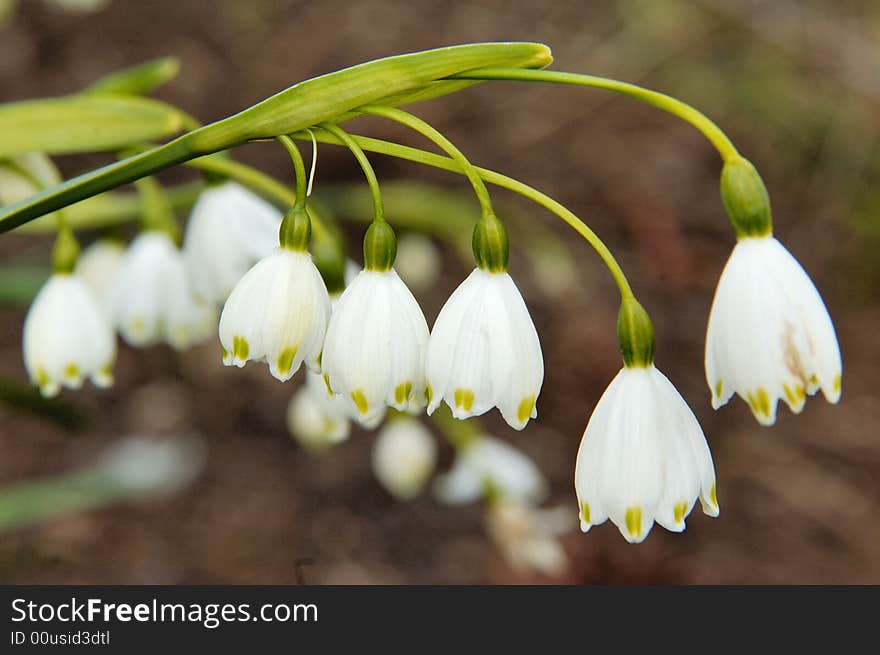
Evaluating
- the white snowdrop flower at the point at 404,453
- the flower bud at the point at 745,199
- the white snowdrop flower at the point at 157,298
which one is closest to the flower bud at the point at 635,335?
the flower bud at the point at 745,199

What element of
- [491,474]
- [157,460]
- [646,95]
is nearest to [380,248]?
[646,95]

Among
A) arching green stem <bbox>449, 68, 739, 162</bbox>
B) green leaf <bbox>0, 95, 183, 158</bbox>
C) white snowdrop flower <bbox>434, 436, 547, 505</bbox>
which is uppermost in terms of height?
green leaf <bbox>0, 95, 183, 158</bbox>

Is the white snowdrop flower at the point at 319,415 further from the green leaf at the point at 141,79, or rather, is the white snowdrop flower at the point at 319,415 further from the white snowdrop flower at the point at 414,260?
the white snowdrop flower at the point at 414,260

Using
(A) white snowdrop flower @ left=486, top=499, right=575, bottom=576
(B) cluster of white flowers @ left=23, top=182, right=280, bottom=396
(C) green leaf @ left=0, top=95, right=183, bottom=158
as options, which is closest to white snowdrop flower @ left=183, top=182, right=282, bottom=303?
(B) cluster of white flowers @ left=23, top=182, right=280, bottom=396

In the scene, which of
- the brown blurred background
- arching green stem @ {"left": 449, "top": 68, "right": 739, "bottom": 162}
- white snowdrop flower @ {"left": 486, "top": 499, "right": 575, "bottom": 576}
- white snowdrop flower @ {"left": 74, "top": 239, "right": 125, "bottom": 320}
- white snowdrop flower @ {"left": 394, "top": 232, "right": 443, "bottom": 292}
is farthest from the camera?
the brown blurred background

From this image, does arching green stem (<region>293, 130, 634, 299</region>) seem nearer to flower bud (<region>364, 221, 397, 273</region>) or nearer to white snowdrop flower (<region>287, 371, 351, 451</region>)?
flower bud (<region>364, 221, 397, 273</region>)
